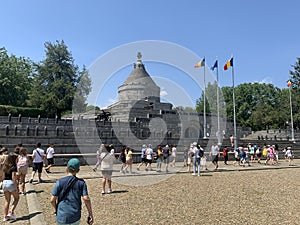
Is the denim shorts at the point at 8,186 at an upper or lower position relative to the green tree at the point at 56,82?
lower

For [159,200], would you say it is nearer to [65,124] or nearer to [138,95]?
[65,124]

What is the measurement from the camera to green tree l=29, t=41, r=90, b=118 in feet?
140

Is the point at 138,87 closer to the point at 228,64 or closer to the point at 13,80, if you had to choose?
the point at 13,80

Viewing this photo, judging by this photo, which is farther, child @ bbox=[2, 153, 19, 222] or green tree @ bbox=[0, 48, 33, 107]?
green tree @ bbox=[0, 48, 33, 107]

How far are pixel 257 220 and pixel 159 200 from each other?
328cm

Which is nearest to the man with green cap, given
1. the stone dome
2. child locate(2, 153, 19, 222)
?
child locate(2, 153, 19, 222)

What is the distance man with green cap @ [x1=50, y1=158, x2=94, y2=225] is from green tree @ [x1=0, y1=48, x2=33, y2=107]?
5449 centimetres

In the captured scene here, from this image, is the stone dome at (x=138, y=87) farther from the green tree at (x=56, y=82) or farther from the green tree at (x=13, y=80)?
the green tree at (x=13, y=80)

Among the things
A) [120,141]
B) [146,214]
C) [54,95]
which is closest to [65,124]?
[120,141]

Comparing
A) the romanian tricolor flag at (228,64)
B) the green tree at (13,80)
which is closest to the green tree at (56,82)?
the green tree at (13,80)

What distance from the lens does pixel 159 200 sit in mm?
8672

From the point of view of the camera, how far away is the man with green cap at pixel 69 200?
4146mm

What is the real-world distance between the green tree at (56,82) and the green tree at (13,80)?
32.9 ft

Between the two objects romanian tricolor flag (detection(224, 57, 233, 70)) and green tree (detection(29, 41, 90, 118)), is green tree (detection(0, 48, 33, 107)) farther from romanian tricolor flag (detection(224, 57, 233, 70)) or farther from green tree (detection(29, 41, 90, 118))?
romanian tricolor flag (detection(224, 57, 233, 70))
